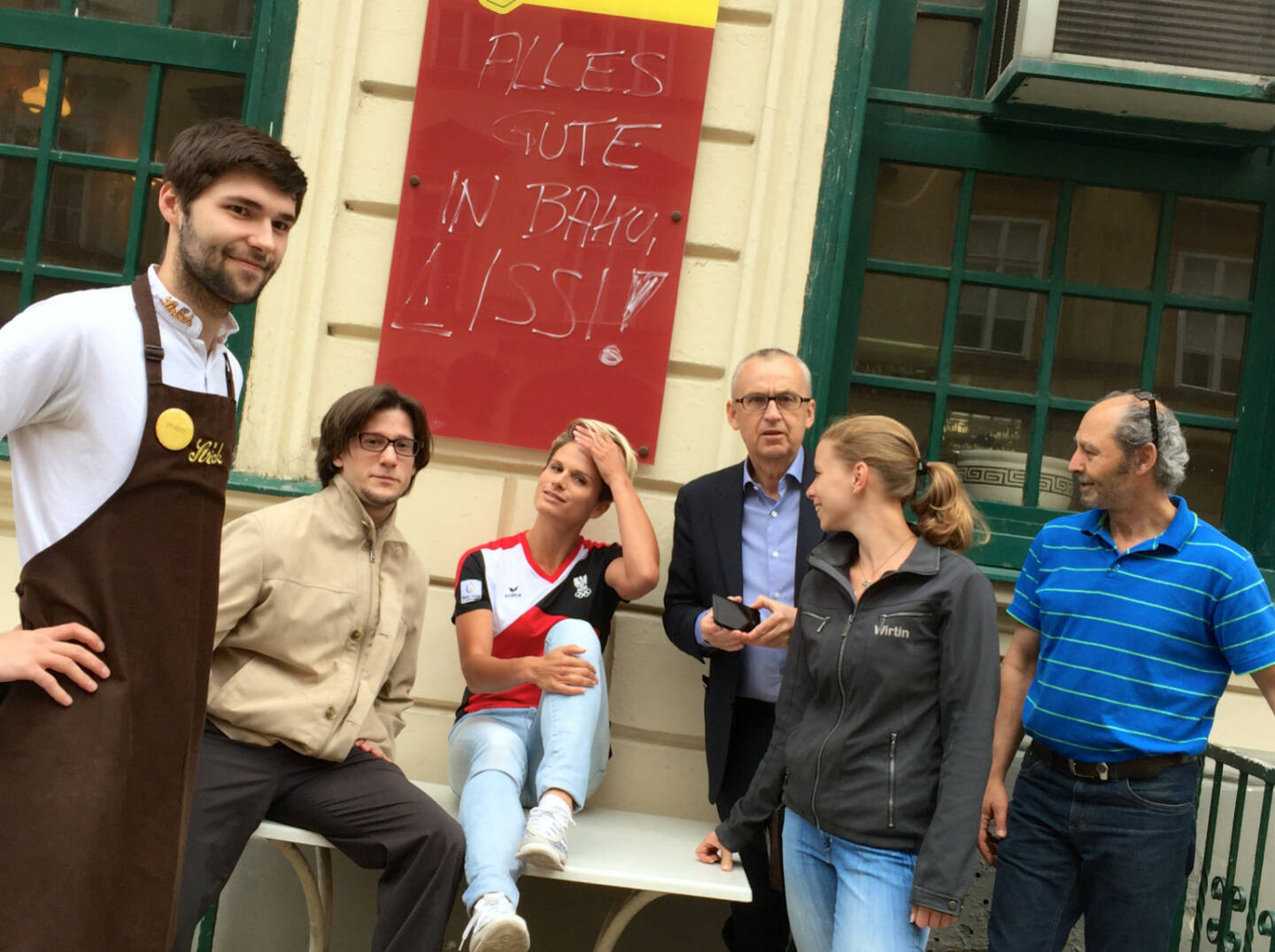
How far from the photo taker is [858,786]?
2801 millimetres

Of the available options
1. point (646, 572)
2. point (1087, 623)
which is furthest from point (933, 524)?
point (646, 572)

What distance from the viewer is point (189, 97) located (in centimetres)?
440

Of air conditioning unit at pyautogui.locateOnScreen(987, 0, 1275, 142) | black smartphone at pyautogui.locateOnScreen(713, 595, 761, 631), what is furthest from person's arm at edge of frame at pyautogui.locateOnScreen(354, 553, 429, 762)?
air conditioning unit at pyautogui.locateOnScreen(987, 0, 1275, 142)

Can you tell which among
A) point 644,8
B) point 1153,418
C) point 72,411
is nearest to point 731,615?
point 1153,418

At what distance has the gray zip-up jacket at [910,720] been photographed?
8.93ft

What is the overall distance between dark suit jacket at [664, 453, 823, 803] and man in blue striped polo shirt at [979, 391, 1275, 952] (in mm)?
761

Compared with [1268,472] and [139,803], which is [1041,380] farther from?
[139,803]

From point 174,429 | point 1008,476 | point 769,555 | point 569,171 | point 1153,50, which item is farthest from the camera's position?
point 1008,476

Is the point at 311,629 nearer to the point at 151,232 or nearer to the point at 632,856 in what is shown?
the point at 632,856

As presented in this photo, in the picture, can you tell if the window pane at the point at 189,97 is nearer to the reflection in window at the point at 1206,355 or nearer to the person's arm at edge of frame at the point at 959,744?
the person's arm at edge of frame at the point at 959,744

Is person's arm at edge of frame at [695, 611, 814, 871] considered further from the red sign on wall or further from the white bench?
the red sign on wall

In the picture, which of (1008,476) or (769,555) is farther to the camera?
(1008,476)

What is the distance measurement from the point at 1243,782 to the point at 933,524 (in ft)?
3.91

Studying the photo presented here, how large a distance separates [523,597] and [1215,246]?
2.81 metres
